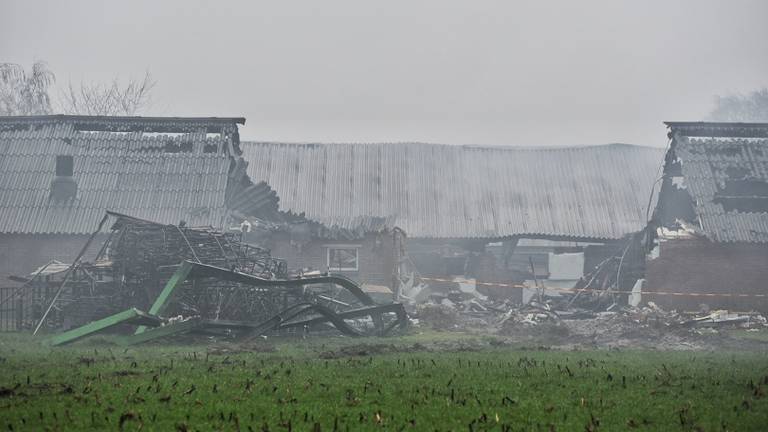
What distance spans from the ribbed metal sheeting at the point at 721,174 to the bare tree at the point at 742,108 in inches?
1228

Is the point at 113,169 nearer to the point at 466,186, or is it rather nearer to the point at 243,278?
the point at 243,278

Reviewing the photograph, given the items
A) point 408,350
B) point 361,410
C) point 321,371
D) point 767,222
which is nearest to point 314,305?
point 408,350

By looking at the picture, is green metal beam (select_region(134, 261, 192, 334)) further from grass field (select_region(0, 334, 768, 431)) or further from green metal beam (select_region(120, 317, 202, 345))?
grass field (select_region(0, 334, 768, 431))

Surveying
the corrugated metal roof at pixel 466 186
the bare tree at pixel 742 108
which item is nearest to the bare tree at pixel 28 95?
the corrugated metal roof at pixel 466 186

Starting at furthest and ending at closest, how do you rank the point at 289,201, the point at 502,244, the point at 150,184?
the point at 289,201, the point at 502,244, the point at 150,184

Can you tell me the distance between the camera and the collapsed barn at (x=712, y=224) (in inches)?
1122

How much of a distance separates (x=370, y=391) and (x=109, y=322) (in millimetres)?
7531

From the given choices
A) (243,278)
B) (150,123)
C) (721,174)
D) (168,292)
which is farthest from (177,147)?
(721,174)

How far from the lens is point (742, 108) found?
64.1 metres

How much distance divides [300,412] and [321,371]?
3365 mm

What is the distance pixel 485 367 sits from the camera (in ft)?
43.1

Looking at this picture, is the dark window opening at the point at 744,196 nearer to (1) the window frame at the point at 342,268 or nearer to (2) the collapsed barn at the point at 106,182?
(1) the window frame at the point at 342,268

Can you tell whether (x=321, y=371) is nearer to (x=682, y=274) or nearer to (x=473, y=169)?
(x=682, y=274)

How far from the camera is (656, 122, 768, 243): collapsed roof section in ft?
96.5
